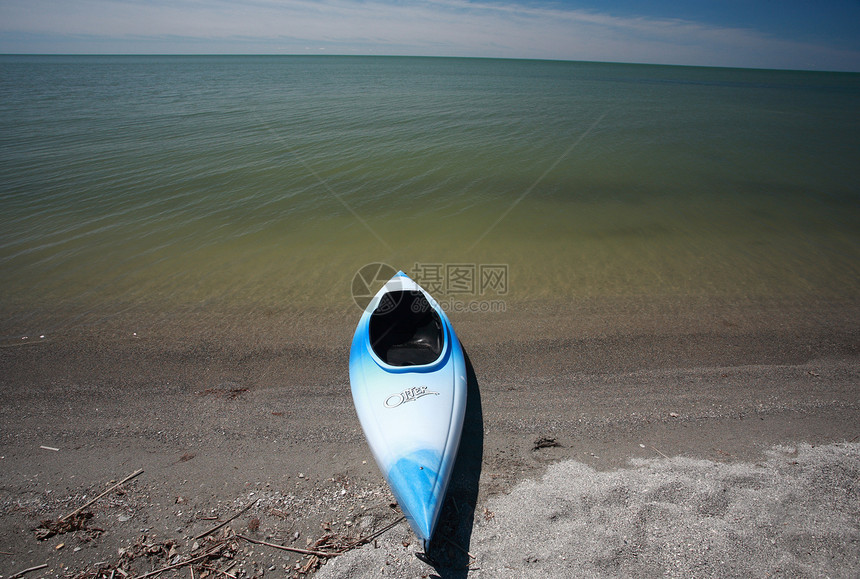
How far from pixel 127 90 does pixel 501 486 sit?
149ft

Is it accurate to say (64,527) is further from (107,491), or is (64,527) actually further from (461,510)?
(461,510)

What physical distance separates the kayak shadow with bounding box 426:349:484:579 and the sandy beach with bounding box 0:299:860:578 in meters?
0.02

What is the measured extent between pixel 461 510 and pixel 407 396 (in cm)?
130

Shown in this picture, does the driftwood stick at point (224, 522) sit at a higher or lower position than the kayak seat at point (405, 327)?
lower

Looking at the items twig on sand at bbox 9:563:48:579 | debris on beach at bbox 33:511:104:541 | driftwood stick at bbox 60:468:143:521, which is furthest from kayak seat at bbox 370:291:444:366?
twig on sand at bbox 9:563:48:579

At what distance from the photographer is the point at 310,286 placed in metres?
8.65

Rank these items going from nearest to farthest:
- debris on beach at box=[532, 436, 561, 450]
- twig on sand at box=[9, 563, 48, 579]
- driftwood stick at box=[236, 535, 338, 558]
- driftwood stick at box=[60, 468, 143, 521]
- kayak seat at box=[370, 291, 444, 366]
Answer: twig on sand at box=[9, 563, 48, 579] → driftwood stick at box=[236, 535, 338, 558] → driftwood stick at box=[60, 468, 143, 521] → debris on beach at box=[532, 436, 561, 450] → kayak seat at box=[370, 291, 444, 366]

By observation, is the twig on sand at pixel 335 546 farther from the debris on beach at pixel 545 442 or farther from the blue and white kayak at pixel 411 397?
the debris on beach at pixel 545 442

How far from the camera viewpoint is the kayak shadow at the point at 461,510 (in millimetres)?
3669

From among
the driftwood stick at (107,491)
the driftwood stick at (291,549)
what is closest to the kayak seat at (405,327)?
the driftwood stick at (291,549)

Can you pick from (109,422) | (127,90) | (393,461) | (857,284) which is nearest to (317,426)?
(393,461)

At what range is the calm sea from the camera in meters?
8.68

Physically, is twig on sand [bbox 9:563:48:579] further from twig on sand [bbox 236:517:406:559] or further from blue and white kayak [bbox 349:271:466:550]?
blue and white kayak [bbox 349:271:466:550]

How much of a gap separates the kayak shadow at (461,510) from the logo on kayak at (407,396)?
80cm
